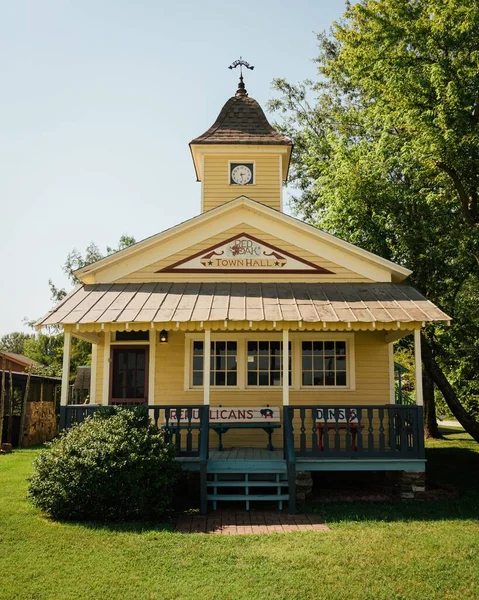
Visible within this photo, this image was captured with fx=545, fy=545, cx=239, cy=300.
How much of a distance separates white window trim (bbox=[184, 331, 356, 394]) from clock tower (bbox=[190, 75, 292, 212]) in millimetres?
3936

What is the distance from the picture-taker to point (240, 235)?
42.0 feet

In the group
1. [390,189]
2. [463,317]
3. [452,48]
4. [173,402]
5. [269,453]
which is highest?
[452,48]

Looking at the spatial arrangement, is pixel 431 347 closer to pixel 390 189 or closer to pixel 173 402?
pixel 390 189

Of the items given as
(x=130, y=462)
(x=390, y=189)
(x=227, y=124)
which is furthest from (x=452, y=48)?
(x=130, y=462)

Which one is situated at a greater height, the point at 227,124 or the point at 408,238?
the point at 227,124

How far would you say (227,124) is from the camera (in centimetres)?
1562

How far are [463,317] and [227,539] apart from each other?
11.6m

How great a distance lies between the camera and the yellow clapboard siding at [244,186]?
1482 centimetres

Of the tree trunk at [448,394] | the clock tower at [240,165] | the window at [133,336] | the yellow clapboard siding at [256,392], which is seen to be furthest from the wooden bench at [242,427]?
the clock tower at [240,165]

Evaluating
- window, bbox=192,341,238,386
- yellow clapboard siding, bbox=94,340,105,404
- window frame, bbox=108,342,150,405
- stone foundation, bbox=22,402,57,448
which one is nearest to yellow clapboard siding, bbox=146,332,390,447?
window, bbox=192,341,238,386

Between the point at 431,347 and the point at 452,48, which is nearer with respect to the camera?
the point at 452,48

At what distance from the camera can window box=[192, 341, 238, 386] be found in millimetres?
12508

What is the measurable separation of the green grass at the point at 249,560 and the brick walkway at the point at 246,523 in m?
0.35

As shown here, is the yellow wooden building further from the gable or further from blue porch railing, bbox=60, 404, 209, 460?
blue porch railing, bbox=60, 404, 209, 460
